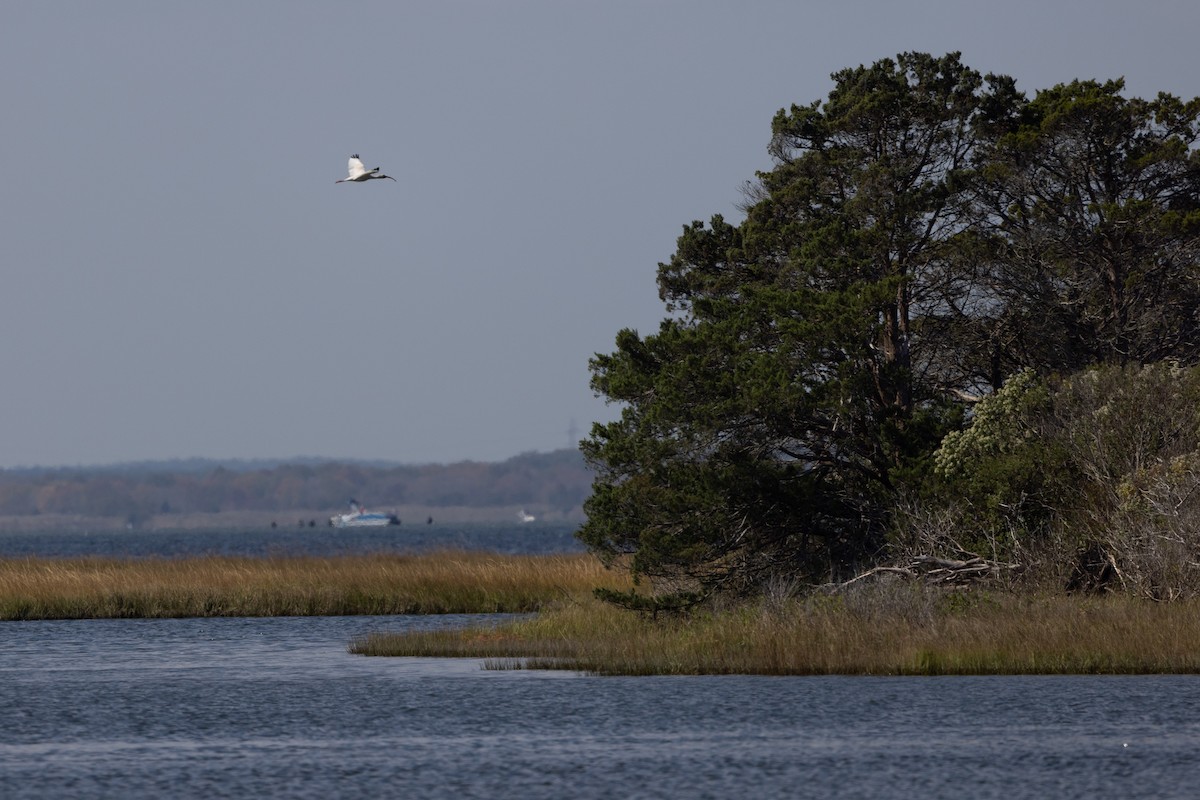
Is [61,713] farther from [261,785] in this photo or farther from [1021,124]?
[1021,124]

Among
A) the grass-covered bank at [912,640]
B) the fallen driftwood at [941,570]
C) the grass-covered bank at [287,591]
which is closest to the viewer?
the grass-covered bank at [912,640]

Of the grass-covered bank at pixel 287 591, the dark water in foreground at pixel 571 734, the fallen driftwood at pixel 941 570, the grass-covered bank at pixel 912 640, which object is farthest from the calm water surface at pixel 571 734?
the grass-covered bank at pixel 287 591

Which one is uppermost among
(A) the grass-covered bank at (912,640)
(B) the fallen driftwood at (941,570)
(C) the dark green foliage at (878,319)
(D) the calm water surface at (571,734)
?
(C) the dark green foliage at (878,319)

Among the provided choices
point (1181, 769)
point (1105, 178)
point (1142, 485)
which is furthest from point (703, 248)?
point (1181, 769)

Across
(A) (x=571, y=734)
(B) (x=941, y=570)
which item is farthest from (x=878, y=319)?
(A) (x=571, y=734)

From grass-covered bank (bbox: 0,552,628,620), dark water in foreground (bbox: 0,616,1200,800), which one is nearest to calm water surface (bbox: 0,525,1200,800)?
dark water in foreground (bbox: 0,616,1200,800)

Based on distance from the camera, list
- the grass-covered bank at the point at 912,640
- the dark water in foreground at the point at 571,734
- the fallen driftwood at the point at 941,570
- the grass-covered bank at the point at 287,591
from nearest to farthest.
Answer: the dark water in foreground at the point at 571,734, the grass-covered bank at the point at 912,640, the fallen driftwood at the point at 941,570, the grass-covered bank at the point at 287,591

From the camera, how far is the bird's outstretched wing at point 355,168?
36406 mm

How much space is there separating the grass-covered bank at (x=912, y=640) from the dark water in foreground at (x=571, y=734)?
487 millimetres

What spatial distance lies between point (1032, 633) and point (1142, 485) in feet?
15.9

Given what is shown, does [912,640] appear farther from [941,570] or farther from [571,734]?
[571,734]

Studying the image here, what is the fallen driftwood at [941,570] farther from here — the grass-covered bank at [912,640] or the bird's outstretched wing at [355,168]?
the bird's outstretched wing at [355,168]

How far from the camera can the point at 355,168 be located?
36906 mm

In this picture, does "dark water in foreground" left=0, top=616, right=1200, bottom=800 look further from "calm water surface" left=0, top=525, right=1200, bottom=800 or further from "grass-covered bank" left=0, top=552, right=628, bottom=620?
"grass-covered bank" left=0, top=552, right=628, bottom=620
